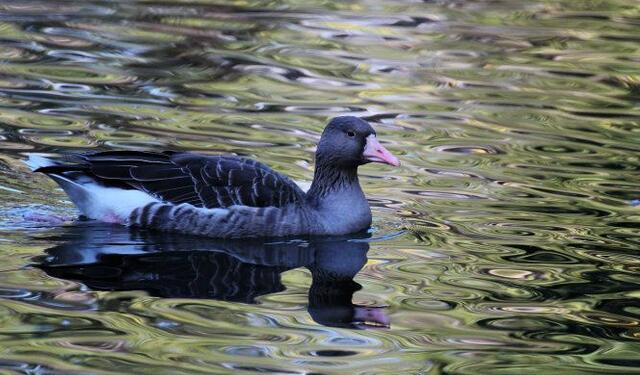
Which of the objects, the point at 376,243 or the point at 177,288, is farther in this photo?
the point at 376,243

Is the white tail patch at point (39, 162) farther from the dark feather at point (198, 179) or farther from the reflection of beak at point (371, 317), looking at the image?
the reflection of beak at point (371, 317)

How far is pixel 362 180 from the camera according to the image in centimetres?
1332

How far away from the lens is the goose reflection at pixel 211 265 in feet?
30.7

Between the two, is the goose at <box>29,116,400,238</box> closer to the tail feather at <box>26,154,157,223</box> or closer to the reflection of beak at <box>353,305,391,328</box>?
the tail feather at <box>26,154,157,223</box>

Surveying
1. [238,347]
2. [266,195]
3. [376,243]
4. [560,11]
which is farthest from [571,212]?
[560,11]

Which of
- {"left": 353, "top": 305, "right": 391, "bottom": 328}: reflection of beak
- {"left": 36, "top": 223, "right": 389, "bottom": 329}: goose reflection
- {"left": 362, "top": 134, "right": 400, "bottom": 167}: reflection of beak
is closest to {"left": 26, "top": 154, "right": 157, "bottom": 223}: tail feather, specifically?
{"left": 36, "top": 223, "right": 389, "bottom": 329}: goose reflection

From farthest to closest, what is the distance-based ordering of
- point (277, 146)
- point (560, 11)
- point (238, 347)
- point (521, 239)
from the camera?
point (560, 11), point (277, 146), point (521, 239), point (238, 347)

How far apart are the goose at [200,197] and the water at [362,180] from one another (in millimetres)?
251

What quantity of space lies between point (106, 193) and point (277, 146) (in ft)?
10.3

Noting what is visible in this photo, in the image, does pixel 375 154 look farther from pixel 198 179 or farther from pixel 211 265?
pixel 211 265

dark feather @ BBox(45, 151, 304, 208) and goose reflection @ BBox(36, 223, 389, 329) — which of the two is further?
dark feather @ BBox(45, 151, 304, 208)

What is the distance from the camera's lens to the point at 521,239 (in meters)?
11.2

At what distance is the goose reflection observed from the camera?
9.36 meters

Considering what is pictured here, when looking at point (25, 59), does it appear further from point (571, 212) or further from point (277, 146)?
point (571, 212)
